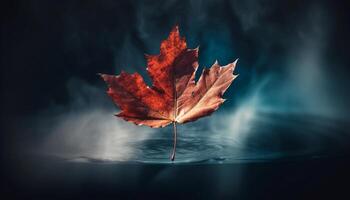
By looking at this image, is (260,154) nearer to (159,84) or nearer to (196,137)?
(196,137)

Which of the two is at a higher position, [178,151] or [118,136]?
[118,136]

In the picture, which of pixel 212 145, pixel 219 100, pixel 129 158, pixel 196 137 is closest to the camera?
pixel 219 100

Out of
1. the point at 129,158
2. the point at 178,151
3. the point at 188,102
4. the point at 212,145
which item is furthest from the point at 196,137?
the point at 188,102

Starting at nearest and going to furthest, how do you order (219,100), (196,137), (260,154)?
(219,100), (260,154), (196,137)

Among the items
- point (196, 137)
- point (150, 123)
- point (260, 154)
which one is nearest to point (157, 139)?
point (196, 137)

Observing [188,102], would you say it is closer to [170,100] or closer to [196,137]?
[170,100]

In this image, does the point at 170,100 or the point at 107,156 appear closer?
the point at 170,100
